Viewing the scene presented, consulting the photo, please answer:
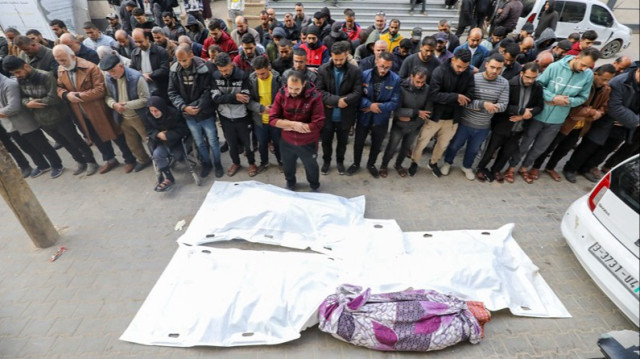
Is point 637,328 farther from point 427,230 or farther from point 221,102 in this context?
point 221,102

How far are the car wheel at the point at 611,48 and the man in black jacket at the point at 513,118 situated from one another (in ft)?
32.9

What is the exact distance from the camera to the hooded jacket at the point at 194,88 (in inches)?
181

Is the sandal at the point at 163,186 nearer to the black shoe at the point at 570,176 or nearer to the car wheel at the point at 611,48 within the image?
the black shoe at the point at 570,176

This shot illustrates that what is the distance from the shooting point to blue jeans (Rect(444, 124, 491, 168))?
5.06 m

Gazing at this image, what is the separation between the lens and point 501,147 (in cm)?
535

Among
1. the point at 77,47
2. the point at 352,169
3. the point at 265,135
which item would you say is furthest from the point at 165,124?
the point at 352,169

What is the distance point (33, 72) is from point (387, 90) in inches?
207

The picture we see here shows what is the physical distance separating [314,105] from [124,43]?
4.58m

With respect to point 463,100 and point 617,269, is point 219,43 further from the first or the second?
point 617,269

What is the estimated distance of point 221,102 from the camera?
4.70 meters

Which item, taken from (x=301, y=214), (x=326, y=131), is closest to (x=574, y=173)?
(x=326, y=131)

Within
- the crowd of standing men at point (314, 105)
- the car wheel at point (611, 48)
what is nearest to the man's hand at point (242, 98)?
the crowd of standing men at point (314, 105)

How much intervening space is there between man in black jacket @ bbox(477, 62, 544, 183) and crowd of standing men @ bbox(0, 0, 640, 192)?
0.02 m

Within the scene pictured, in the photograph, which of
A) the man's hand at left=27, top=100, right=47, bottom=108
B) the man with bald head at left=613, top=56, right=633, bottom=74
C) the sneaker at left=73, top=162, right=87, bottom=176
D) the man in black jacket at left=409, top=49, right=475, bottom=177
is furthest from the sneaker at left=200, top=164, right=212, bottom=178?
the man with bald head at left=613, top=56, right=633, bottom=74
